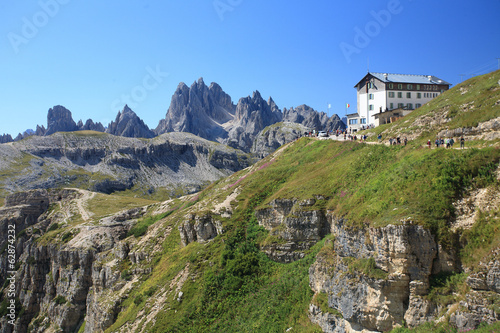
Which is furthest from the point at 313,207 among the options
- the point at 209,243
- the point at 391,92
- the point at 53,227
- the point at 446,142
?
the point at 53,227

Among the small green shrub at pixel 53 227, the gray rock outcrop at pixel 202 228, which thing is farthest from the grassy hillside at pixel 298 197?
the small green shrub at pixel 53 227

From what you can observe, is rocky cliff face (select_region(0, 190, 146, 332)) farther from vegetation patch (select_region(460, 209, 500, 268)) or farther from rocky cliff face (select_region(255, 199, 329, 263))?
vegetation patch (select_region(460, 209, 500, 268))

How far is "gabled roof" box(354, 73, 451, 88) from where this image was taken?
73.6 metres

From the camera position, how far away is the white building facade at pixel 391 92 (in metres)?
72.0

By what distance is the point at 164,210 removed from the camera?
92.7 meters

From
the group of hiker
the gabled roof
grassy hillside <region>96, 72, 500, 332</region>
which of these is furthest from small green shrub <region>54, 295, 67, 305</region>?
the gabled roof

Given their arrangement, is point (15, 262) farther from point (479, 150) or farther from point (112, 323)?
point (479, 150)

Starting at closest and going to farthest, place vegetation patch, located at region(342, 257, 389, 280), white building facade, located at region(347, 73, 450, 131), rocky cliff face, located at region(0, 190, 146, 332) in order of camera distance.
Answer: vegetation patch, located at region(342, 257, 389, 280), white building facade, located at region(347, 73, 450, 131), rocky cliff face, located at region(0, 190, 146, 332)

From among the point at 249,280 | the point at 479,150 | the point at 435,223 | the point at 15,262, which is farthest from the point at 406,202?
the point at 15,262

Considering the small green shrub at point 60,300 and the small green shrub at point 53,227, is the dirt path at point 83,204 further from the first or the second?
the small green shrub at point 60,300

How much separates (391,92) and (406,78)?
300 inches

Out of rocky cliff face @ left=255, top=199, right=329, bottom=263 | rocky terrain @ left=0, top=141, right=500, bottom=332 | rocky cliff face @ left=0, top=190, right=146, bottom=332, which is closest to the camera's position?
rocky terrain @ left=0, top=141, right=500, bottom=332

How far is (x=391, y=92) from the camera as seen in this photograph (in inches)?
2827

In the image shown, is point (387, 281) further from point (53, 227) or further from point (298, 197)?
point (53, 227)
